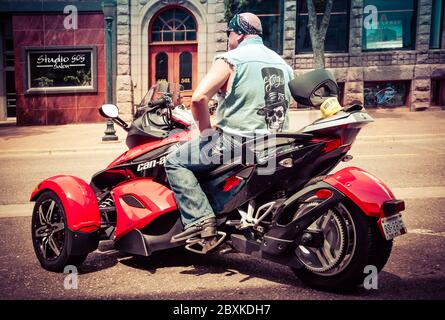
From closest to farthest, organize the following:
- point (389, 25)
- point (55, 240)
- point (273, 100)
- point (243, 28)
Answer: point (273, 100), point (243, 28), point (55, 240), point (389, 25)

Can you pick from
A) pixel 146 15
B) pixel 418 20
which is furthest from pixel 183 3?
pixel 418 20

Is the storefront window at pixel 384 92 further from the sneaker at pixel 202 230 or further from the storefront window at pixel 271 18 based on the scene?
the sneaker at pixel 202 230

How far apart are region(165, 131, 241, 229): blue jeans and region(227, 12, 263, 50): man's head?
0.73 meters

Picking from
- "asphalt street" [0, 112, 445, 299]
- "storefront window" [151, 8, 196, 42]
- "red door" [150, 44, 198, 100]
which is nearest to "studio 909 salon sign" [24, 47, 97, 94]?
"red door" [150, 44, 198, 100]

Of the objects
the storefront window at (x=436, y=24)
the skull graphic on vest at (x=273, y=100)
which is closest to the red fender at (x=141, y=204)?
the skull graphic on vest at (x=273, y=100)

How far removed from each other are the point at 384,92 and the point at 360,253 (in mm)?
17572

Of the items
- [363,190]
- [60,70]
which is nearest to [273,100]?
[363,190]

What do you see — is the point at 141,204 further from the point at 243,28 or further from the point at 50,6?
the point at 50,6

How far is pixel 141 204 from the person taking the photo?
4016 mm

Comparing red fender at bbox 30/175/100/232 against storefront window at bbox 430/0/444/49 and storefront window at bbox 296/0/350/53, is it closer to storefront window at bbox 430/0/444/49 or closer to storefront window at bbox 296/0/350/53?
storefront window at bbox 296/0/350/53

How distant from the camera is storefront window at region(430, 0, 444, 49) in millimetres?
19688

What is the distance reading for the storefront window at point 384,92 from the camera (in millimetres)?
19609

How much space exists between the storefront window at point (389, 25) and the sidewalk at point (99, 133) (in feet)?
8.76

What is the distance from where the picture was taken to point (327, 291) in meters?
3.47
